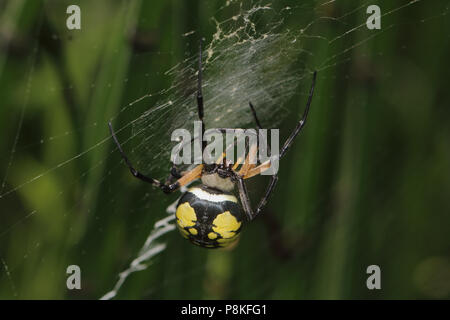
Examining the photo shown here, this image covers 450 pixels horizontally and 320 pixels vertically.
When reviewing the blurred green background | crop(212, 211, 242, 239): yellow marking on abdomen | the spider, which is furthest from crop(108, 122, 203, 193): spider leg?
crop(212, 211, 242, 239): yellow marking on abdomen

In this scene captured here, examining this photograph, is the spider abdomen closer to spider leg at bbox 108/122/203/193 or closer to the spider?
the spider

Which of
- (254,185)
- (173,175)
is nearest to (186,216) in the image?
(173,175)

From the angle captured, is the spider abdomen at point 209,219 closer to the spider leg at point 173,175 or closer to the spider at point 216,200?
the spider at point 216,200

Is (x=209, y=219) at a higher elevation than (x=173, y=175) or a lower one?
lower

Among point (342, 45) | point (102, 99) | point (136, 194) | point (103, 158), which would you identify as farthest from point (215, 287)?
point (342, 45)

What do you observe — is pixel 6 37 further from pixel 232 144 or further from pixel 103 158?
pixel 232 144

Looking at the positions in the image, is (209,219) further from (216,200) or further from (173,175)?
(173,175)
